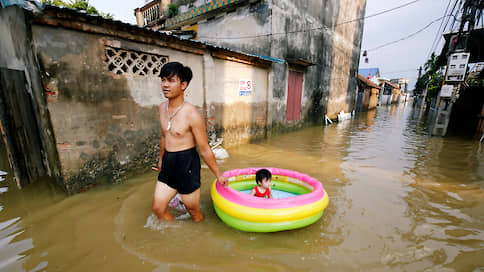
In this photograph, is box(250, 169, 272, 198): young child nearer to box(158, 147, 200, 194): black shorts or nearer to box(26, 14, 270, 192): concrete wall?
box(158, 147, 200, 194): black shorts

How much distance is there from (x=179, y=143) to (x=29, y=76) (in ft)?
9.92

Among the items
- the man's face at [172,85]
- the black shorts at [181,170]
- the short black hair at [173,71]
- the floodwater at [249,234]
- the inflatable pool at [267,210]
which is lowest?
the floodwater at [249,234]

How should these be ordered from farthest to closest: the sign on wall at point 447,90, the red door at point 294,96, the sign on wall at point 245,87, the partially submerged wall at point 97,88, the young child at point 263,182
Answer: the red door at point 294,96
the sign on wall at point 447,90
the sign on wall at point 245,87
the partially submerged wall at point 97,88
the young child at point 263,182

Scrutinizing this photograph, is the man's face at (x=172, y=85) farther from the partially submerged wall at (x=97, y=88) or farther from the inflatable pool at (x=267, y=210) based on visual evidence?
the partially submerged wall at (x=97, y=88)

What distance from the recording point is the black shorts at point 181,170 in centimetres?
237

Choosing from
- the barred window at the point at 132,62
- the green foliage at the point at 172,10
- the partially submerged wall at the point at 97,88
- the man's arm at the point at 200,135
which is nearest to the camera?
the man's arm at the point at 200,135

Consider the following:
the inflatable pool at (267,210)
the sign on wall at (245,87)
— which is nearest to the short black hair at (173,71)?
the inflatable pool at (267,210)

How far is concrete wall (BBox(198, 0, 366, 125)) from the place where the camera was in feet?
26.2

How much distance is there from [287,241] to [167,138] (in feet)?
6.42

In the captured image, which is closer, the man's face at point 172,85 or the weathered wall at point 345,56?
the man's face at point 172,85

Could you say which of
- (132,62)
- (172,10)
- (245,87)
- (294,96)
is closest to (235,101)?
(245,87)

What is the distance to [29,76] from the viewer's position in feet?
10.7

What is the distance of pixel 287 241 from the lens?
100 inches

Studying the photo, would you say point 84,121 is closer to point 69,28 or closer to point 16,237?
point 69,28
